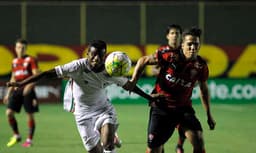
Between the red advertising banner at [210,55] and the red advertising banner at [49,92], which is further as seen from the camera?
the red advertising banner at [210,55]

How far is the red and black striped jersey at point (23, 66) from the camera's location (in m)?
12.5

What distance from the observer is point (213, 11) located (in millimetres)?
24438

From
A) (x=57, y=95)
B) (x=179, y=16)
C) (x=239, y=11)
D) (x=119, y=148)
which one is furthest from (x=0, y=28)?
(x=119, y=148)

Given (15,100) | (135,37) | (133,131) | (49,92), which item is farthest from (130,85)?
(135,37)

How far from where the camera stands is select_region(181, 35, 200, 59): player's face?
26.8ft

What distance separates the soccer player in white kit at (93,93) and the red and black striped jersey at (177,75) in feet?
0.93

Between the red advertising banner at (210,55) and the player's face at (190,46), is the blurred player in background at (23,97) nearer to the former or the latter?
the player's face at (190,46)

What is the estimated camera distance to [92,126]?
876 centimetres

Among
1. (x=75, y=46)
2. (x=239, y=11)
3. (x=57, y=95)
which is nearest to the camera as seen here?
(x=57, y=95)

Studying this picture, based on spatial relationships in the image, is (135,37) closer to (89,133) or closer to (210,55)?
(210,55)

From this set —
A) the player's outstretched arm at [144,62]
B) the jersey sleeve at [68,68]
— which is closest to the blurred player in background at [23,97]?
the jersey sleeve at [68,68]

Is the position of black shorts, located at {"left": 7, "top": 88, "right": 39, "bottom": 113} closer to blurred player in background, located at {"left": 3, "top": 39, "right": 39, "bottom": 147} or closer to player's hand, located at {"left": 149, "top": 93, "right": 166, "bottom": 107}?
blurred player in background, located at {"left": 3, "top": 39, "right": 39, "bottom": 147}

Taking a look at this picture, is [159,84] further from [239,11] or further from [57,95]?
[239,11]

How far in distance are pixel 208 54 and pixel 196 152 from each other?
14.9 meters
